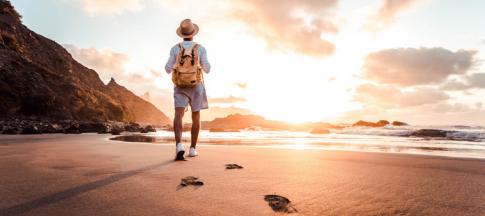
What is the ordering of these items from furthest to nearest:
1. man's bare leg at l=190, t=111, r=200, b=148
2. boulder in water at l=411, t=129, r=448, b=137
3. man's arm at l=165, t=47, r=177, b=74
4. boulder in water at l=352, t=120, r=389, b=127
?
1. boulder in water at l=352, t=120, r=389, b=127
2. boulder in water at l=411, t=129, r=448, b=137
3. man's bare leg at l=190, t=111, r=200, b=148
4. man's arm at l=165, t=47, r=177, b=74

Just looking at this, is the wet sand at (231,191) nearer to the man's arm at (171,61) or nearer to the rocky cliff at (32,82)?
the man's arm at (171,61)

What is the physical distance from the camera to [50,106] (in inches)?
1235

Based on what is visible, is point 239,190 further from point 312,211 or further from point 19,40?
point 19,40

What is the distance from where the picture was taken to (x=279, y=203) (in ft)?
6.40

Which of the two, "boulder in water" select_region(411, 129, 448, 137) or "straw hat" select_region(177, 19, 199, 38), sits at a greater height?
"straw hat" select_region(177, 19, 199, 38)

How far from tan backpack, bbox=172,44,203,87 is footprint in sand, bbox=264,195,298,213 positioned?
123 inches

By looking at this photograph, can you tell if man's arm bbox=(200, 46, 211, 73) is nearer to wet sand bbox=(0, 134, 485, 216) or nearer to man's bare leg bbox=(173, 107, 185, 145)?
man's bare leg bbox=(173, 107, 185, 145)


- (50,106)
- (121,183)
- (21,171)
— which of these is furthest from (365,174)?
(50,106)

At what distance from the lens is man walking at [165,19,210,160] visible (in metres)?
4.84

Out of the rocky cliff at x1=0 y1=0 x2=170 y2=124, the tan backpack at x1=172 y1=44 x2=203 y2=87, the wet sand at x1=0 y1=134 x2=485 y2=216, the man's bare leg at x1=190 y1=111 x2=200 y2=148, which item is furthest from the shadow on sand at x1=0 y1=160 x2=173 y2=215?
the rocky cliff at x1=0 y1=0 x2=170 y2=124

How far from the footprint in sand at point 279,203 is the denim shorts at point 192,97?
3239 mm

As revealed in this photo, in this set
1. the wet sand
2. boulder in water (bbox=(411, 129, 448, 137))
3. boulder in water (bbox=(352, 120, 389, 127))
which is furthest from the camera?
boulder in water (bbox=(352, 120, 389, 127))

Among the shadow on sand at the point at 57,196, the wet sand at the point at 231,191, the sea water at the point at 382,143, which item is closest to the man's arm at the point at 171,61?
the wet sand at the point at 231,191

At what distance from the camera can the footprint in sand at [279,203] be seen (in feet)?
5.98
